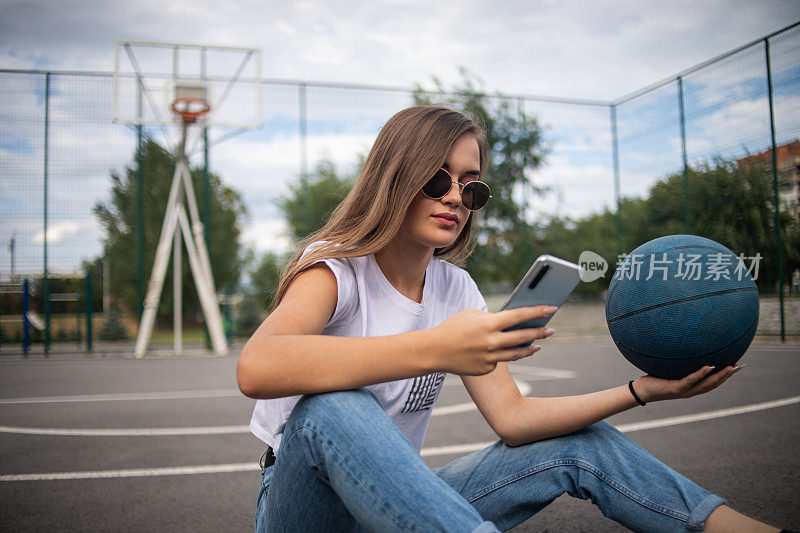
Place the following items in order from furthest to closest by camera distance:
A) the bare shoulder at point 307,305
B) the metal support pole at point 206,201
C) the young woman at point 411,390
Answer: the metal support pole at point 206,201 < the bare shoulder at point 307,305 < the young woman at point 411,390

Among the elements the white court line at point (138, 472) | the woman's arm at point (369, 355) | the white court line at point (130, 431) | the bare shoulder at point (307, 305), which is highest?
the bare shoulder at point (307, 305)

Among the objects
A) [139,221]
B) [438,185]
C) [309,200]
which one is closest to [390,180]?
[438,185]

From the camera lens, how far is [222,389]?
6801 mm

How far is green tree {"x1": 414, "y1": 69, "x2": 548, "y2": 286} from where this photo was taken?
14695mm

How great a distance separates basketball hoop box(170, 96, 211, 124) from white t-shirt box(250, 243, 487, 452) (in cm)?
1235

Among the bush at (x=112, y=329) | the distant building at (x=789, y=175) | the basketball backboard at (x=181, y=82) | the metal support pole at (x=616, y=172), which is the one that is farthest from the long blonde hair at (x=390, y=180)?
the bush at (x=112, y=329)

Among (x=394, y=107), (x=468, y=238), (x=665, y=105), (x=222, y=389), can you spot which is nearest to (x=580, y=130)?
(x=665, y=105)

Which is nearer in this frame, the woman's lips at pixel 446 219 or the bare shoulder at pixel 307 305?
the bare shoulder at pixel 307 305

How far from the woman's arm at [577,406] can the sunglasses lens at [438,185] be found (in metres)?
0.68

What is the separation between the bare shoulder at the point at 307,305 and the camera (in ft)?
4.84

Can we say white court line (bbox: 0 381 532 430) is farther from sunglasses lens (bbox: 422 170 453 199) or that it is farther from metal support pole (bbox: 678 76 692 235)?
metal support pole (bbox: 678 76 692 235)

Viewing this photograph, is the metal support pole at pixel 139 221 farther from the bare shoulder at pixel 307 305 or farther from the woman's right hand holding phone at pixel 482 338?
the woman's right hand holding phone at pixel 482 338

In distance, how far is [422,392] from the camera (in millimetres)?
1821

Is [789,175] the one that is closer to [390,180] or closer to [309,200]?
[390,180]
